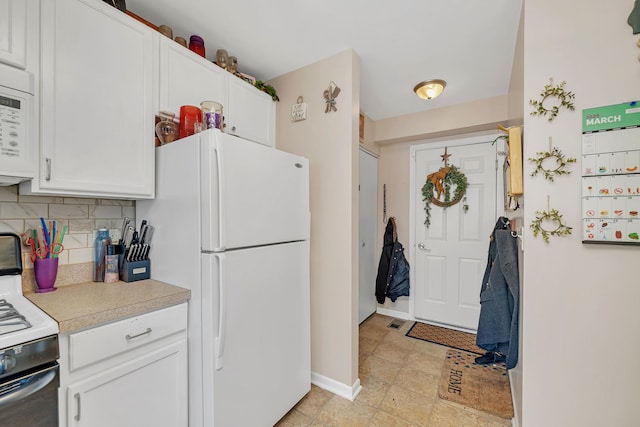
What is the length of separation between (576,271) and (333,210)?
134 cm

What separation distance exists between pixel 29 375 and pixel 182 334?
537 mm

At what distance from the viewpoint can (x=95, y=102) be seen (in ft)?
4.27

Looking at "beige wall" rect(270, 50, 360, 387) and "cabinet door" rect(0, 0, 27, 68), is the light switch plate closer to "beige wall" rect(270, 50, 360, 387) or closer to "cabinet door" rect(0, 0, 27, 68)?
"beige wall" rect(270, 50, 360, 387)

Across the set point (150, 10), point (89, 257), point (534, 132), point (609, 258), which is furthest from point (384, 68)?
point (89, 257)

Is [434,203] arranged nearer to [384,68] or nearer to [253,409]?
[384,68]

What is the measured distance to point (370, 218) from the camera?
3.35 metres

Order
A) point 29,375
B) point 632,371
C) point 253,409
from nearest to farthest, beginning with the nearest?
point 29,375 < point 632,371 < point 253,409

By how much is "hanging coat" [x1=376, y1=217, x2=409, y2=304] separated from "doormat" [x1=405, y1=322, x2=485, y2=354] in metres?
0.42

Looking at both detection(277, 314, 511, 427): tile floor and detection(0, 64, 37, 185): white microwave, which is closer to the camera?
detection(0, 64, 37, 185): white microwave

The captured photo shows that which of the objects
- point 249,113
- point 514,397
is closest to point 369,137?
point 249,113

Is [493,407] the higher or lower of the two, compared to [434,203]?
lower

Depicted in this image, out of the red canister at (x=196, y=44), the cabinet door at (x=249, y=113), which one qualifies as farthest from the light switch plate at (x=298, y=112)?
the red canister at (x=196, y=44)

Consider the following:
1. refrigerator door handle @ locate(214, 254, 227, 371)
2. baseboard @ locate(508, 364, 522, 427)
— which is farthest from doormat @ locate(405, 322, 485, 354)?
refrigerator door handle @ locate(214, 254, 227, 371)

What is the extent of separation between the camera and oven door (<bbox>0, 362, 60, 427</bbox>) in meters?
0.81
